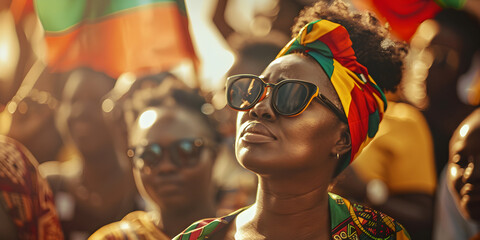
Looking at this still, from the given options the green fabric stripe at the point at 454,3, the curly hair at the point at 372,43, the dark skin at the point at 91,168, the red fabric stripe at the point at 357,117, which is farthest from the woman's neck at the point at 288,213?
the dark skin at the point at 91,168

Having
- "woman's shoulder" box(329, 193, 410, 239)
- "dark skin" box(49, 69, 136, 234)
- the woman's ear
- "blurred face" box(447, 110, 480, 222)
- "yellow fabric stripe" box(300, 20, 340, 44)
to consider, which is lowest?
"dark skin" box(49, 69, 136, 234)

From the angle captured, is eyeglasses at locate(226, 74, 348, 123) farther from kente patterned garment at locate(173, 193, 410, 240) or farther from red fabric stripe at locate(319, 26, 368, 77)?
kente patterned garment at locate(173, 193, 410, 240)

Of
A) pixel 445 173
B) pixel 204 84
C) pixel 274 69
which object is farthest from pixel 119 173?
pixel 274 69

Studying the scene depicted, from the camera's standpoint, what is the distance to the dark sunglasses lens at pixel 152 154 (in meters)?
3.39

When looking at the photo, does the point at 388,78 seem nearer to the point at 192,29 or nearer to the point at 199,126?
the point at 199,126

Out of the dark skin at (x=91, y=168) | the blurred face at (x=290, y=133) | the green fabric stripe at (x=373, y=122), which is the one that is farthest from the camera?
the dark skin at (x=91, y=168)

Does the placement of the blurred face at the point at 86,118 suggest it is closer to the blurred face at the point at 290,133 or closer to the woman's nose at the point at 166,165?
the woman's nose at the point at 166,165

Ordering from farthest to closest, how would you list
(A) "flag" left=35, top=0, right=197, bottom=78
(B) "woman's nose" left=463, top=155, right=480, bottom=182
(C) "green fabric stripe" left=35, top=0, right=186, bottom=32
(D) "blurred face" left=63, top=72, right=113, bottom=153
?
(A) "flag" left=35, top=0, right=197, bottom=78 < (C) "green fabric stripe" left=35, top=0, right=186, bottom=32 < (D) "blurred face" left=63, top=72, right=113, bottom=153 < (B) "woman's nose" left=463, top=155, right=480, bottom=182

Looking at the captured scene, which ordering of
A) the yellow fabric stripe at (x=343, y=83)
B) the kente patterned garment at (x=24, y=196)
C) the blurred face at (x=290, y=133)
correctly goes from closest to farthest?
the blurred face at (x=290, y=133), the yellow fabric stripe at (x=343, y=83), the kente patterned garment at (x=24, y=196)

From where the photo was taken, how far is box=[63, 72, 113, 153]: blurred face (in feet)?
16.9

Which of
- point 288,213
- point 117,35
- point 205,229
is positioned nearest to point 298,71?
point 288,213

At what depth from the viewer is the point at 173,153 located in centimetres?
341

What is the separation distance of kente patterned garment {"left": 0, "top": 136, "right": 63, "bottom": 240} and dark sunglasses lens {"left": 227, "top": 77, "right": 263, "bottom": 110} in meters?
1.63

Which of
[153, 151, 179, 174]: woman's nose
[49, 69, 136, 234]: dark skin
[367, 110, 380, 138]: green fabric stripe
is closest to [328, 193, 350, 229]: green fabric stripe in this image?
[367, 110, 380, 138]: green fabric stripe
